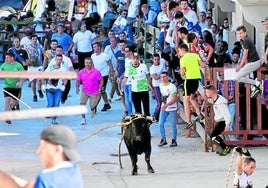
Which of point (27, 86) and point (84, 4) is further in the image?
point (84, 4)

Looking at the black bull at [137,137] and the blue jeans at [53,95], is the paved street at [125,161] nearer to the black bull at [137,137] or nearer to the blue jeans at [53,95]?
the black bull at [137,137]

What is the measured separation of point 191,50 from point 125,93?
114 inches

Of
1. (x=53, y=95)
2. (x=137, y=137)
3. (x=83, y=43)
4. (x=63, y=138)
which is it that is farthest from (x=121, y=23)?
(x=63, y=138)

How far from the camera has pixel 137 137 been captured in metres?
16.5

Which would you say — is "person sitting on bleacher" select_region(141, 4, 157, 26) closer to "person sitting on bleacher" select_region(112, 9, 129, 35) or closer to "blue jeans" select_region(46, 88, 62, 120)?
"person sitting on bleacher" select_region(112, 9, 129, 35)

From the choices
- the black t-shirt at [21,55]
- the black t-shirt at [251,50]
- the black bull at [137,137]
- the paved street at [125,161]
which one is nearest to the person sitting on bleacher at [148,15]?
the black t-shirt at [21,55]

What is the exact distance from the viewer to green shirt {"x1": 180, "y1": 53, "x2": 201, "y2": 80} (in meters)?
18.4

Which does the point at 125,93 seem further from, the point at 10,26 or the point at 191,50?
the point at 10,26

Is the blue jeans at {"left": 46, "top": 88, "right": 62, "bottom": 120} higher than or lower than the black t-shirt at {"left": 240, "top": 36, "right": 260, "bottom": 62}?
lower

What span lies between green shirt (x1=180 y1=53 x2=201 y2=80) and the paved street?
4.36 ft

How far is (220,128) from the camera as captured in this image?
17547mm

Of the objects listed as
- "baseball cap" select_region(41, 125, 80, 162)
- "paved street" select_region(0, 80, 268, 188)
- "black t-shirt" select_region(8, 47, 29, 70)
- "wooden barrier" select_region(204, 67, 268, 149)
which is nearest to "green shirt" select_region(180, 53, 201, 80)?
"wooden barrier" select_region(204, 67, 268, 149)

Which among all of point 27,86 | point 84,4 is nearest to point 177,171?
point 27,86

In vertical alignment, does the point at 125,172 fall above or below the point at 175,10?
below
